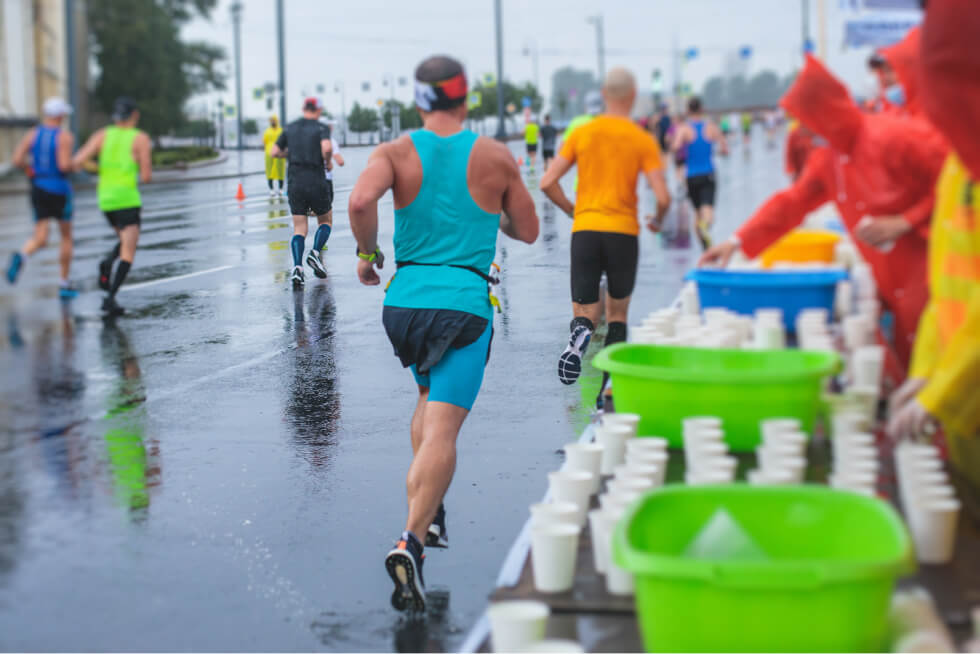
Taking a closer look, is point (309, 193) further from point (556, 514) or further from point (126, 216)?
point (126, 216)

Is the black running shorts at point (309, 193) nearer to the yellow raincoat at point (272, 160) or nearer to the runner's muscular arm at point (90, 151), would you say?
the yellow raincoat at point (272, 160)

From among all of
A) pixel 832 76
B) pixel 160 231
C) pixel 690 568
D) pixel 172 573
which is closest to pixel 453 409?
pixel 172 573

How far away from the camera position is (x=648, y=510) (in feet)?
8.96

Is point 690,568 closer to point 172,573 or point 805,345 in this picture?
point 805,345

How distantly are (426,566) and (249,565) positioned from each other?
25.3 inches

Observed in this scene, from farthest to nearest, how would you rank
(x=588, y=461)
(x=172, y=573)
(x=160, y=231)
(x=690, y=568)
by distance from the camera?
1. (x=160, y=231)
2. (x=172, y=573)
3. (x=588, y=461)
4. (x=690, y=568)

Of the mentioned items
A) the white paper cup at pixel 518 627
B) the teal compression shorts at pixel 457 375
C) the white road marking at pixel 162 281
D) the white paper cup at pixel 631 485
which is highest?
the white road marking at pixel 162 281

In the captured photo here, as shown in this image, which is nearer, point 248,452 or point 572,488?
point 572,488

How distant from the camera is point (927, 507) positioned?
287 centimetres

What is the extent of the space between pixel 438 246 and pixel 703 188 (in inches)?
433

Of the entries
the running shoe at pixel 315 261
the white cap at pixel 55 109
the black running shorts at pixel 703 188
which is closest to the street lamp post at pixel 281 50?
the running shoe at pixel 315 261

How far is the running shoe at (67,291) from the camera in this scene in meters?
11.9

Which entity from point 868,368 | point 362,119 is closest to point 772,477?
point 868,368

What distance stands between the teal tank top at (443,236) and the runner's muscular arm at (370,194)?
0.11 metres
